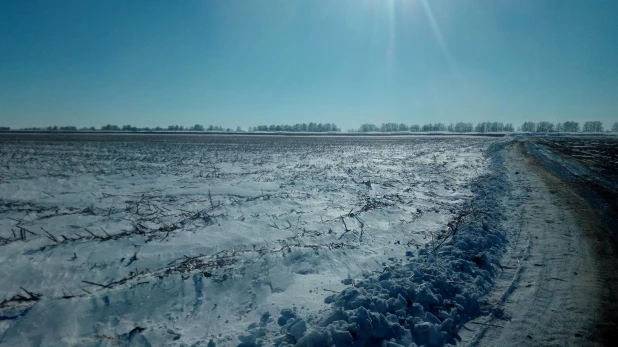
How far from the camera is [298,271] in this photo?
5.83 metres

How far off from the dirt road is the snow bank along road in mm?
28

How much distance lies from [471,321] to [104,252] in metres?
7.03

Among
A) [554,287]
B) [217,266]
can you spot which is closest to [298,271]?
[217,266]

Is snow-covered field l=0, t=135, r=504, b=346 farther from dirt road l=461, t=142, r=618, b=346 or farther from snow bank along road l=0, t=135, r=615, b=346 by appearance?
dirt road l=461, t=142, r=618, b=346

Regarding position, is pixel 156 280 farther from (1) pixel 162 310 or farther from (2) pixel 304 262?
(2) pixel 304 262

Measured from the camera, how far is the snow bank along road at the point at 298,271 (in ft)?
13.1

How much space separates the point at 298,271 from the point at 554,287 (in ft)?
14.5

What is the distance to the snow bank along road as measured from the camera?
399 cm

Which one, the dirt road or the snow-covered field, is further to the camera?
the snow-covered field

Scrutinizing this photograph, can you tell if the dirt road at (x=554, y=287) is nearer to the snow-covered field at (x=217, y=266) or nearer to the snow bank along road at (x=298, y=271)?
the snow bank along road at (x=298, y=271)

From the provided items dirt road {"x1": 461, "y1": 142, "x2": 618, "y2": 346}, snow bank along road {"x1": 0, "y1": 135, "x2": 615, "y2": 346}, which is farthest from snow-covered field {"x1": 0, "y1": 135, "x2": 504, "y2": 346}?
dirt road {"x1": 461, "y1": 142, "x2": 618, "y2": 346}

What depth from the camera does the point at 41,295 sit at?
4.74 m

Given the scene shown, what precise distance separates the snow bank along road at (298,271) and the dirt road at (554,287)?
0.09ft

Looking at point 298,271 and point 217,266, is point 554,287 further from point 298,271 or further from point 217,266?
point 217,266
